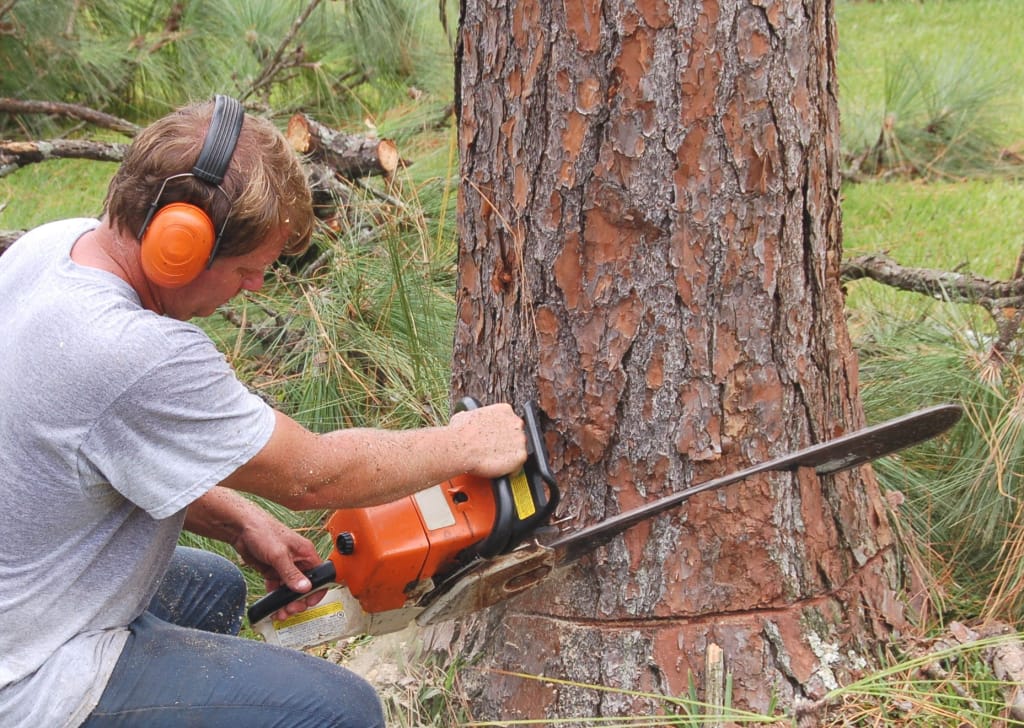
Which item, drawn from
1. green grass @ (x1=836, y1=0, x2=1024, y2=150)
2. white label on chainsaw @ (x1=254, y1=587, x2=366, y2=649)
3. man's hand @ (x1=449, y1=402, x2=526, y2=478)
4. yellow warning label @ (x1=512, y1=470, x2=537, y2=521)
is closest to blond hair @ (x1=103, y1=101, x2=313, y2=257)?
man's hand @ (x1=449, y1=402, x2=526, y2=478)

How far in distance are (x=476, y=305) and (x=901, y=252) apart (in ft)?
9.89

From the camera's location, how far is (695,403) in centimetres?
191

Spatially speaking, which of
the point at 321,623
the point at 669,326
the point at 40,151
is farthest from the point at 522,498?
the point at 40,151

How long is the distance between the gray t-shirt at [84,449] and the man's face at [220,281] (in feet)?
0.31

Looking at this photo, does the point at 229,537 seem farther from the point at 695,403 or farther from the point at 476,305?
the point at 695,403

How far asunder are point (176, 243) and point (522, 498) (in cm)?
74

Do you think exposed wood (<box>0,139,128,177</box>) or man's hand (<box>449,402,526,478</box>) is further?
exposed wood (<box>0,139,128,177</box>)

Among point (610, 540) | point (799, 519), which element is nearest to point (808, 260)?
point (799, 519)

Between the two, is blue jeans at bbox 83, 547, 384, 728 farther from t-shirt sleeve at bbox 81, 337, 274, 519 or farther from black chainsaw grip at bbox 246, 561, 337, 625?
t-shirt sleeve at bbox 81, 337, 274, 519

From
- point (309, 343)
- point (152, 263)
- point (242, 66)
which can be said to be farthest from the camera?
point (242, 66)

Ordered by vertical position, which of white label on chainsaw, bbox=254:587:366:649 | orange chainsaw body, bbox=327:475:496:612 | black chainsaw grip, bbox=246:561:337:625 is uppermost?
orange chainsaw body, bbox=327:475:496:612

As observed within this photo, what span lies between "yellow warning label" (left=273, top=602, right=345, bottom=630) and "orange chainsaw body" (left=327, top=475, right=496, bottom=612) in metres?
0.13

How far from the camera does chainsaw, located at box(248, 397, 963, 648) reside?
1841 millimetres

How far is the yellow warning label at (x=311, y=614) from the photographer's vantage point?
2021 millimetres
